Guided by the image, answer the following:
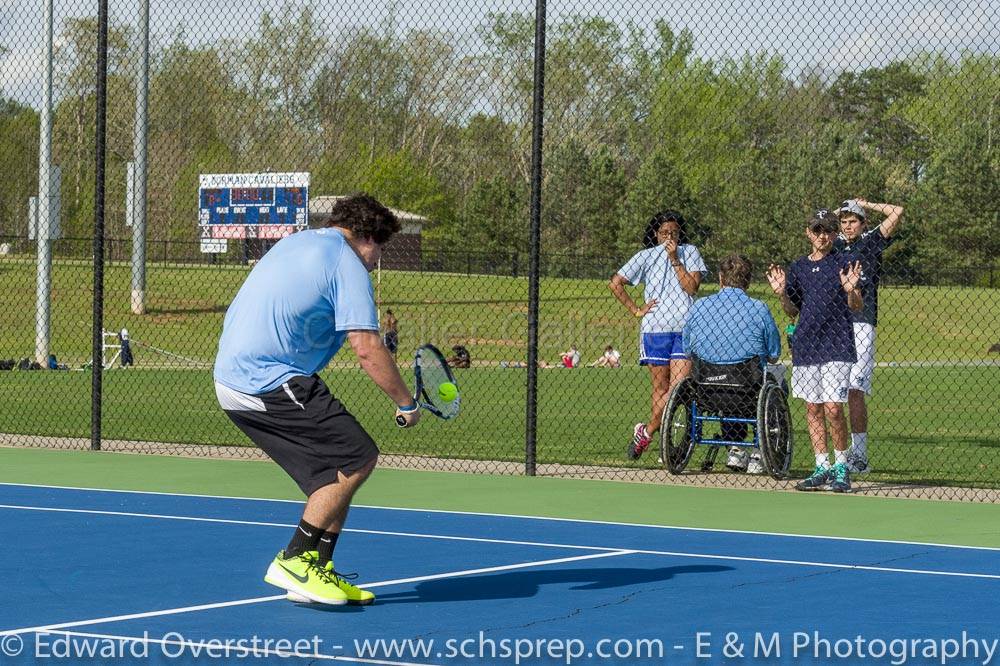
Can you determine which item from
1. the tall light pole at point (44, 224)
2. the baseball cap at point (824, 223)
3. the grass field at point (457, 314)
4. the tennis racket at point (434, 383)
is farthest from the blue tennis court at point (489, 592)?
the grass field at point (457, 314)

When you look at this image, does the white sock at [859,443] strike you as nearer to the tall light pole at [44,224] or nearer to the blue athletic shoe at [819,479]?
the blue athletic shoe at [819,479]

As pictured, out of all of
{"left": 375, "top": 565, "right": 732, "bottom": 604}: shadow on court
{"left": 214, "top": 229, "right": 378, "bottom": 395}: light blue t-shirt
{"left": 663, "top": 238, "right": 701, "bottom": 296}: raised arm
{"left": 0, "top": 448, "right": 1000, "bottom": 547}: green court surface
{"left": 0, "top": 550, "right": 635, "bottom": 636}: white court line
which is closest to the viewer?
{"left": 0, "top": 550, "right": 635, "bottom": 636}: white court line

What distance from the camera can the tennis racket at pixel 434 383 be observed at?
730cm

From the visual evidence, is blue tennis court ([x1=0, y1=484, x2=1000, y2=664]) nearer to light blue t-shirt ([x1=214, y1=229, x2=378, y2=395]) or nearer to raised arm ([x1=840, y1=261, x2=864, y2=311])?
light blue t-shirt ([x1=214, y1=229, x2=378, y2=395])

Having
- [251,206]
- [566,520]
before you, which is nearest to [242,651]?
[566,520]

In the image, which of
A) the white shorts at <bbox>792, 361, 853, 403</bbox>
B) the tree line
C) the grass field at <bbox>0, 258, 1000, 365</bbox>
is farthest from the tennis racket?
the grass field at <bbox>0, 258, 1000, 365</bbox>

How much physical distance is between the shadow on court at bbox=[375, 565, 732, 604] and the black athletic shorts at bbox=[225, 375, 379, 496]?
0.58 metres

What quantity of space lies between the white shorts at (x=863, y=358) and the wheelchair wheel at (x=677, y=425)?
3.65 feet

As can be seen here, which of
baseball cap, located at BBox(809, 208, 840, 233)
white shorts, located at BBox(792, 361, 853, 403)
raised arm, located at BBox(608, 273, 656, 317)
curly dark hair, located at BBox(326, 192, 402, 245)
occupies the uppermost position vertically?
baseball cap, located at BBox(809, 208, 840, 233)

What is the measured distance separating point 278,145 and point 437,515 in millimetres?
23125

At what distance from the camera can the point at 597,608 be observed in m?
6.50

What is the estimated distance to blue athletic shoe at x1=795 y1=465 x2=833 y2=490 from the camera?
10.7 metres

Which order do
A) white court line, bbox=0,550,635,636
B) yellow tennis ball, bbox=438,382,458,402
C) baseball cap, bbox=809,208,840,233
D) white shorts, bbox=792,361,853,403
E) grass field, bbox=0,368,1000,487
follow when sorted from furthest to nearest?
grass field, bbox=0,368,1000,487, baseball cap, bbox=809,208,840,233, white shorts, bbox=792,361,853,403, yellow tennis ball, bbox=438,382,458,402, white court line, bbox=0,550,635,636

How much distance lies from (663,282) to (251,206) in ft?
89.7
